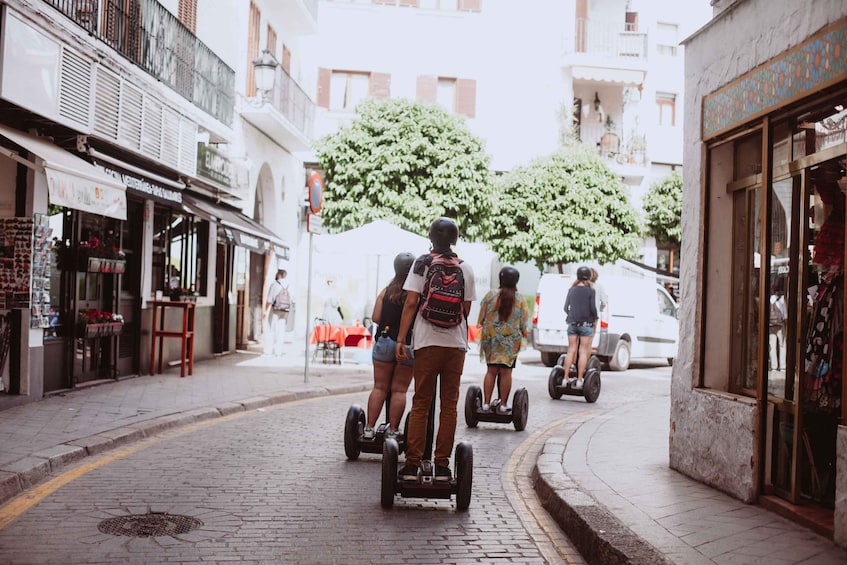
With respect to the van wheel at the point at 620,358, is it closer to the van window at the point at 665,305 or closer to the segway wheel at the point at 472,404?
the van window at the point at 665,305

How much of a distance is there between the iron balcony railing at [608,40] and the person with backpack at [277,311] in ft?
56.4

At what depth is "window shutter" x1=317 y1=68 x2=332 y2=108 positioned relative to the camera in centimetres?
3038

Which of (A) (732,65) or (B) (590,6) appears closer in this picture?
(A) (732,65)

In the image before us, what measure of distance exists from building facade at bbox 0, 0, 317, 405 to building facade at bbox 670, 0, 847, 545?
650cm

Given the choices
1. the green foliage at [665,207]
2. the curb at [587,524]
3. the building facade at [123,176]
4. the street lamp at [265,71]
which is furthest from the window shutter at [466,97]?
the curb at [587,524]

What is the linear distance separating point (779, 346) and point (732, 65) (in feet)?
6.56

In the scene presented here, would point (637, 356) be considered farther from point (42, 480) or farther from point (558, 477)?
point (42, 480)

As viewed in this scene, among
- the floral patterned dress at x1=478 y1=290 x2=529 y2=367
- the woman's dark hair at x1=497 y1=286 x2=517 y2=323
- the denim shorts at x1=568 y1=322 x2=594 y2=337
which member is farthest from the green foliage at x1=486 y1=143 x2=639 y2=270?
the woman's dark hair at x1=497 y1=286 x2=517 y2=323

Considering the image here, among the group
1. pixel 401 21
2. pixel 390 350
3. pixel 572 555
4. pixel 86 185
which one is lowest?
pixel 572 555

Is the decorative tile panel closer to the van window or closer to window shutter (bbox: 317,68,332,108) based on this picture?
the van window

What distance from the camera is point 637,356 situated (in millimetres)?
20578

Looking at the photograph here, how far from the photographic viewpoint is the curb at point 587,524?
191 inches

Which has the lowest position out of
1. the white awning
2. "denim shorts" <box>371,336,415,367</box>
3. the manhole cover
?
the manhole cover

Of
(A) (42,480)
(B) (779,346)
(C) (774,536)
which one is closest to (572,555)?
(C) (774,536)
